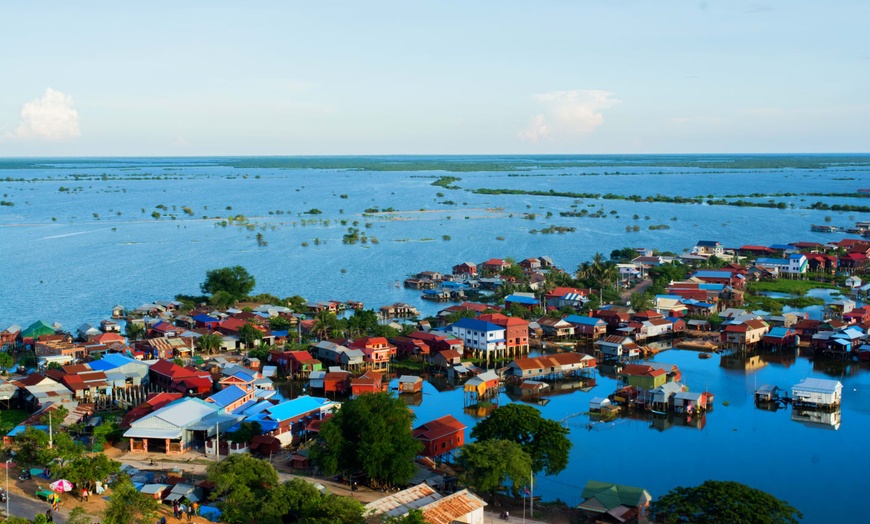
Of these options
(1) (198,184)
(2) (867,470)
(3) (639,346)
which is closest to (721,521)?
(2) (867,470)

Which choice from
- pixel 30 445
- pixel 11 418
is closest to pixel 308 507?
pixel 30 445

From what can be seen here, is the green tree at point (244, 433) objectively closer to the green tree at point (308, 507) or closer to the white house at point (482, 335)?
the green tree at point (308, 507)

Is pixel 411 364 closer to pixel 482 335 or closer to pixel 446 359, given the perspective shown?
pixel 446 359

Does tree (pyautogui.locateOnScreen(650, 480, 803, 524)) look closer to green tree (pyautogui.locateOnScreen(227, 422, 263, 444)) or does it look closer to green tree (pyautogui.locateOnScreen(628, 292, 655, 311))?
green tree (pyautogui.locateOnScreen(227, 422, 263, 444))

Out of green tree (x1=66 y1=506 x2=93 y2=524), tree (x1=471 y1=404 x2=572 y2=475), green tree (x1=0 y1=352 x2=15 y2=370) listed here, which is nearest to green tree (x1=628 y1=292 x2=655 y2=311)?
tree (x1=471 y1=404 x2=572 y2=475)

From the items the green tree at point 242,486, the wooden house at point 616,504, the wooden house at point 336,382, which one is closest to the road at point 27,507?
the green tree at point 242,486

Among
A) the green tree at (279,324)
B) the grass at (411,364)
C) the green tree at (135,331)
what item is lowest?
the grass at (411,364)

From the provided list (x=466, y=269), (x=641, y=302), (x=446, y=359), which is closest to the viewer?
(x=446, y=359)
